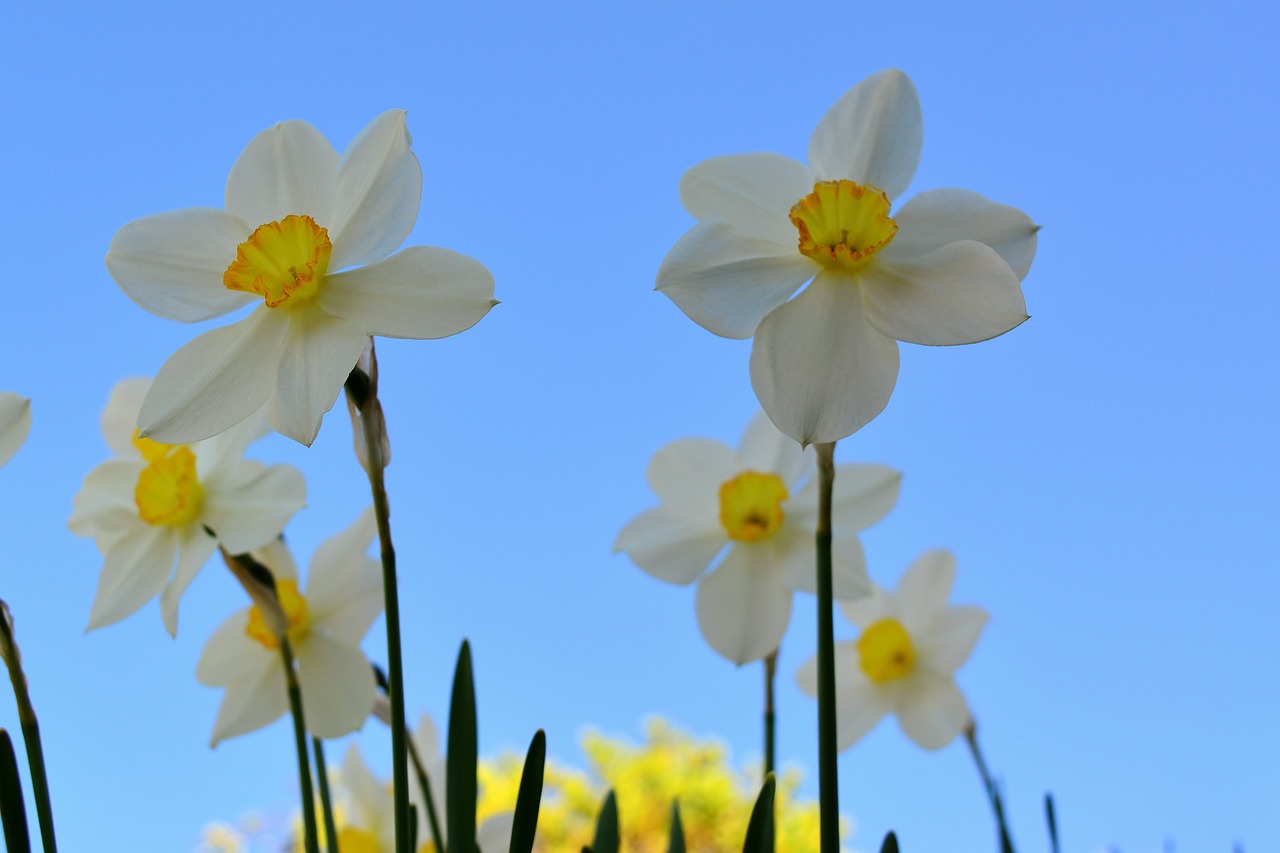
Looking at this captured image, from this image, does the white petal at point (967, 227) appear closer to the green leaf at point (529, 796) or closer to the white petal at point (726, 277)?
the white petal at point (726, 277)

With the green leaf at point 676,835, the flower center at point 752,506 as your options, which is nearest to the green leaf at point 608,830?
the green leaf at point 676,835

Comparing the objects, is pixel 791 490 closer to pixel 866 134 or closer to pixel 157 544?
pixel 866 134

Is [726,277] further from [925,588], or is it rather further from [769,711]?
[925,588]

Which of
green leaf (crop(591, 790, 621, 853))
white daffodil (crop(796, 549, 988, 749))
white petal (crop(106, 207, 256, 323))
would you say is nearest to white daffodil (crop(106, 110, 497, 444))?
white petal (crop(106, 207, 256, 323))

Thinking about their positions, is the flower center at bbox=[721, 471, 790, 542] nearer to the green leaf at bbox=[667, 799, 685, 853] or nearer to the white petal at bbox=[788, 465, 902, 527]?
the white petal at bbox=[788, 465, 902, 527]

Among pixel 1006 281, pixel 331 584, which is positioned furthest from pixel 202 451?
pixel 1006 281

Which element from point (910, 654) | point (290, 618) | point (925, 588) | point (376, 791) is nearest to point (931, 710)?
point (910, 654)
